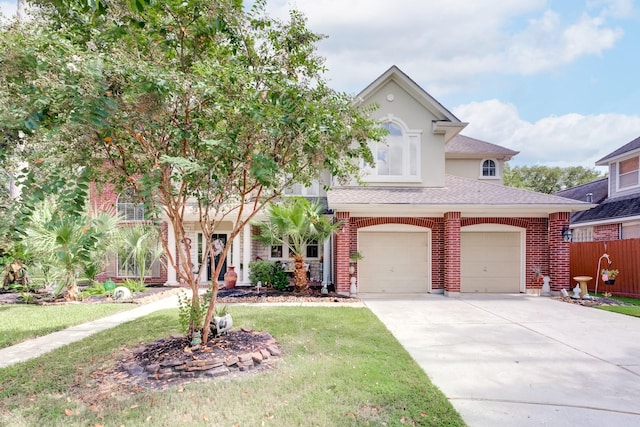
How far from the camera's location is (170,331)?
7047 millimetres

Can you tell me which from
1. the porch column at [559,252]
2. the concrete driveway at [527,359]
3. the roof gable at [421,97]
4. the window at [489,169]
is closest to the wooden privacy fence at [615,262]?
the porch column at [559,252]

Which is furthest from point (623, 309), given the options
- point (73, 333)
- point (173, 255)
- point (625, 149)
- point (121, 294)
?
point (173, 255)

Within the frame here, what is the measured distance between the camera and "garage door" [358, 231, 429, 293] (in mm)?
12562

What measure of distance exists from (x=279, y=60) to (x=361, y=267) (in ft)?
28.2

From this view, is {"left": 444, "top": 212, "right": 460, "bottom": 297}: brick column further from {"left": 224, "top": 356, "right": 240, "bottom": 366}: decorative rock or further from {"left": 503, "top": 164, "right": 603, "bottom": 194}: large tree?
{"left": 503, "top": 164, "right": 603, "bottom": 194}: large tree

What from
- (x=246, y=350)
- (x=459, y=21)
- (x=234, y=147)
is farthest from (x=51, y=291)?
(x=459, y=21)

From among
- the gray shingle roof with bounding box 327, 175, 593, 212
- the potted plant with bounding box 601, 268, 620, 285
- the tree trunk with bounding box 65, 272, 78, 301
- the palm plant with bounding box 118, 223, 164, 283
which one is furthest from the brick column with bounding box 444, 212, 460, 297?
the tree trunk with bounding box 65, 272, 78, 301

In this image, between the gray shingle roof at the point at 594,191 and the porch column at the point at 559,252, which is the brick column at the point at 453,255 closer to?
the porch column at the point at 559,252

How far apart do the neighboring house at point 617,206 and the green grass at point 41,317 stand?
18.9 metres

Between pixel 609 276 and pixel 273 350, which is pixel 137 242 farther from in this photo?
pixel 609 276

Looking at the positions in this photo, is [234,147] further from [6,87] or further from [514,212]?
[514,212]

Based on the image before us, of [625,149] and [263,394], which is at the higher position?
[625,149]

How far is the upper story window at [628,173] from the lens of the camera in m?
16.7

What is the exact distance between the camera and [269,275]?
41.9 ft
